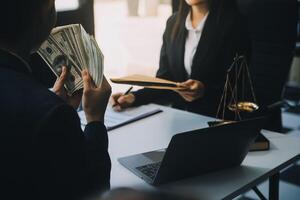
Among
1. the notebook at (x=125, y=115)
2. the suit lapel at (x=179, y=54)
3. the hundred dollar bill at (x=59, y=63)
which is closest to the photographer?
the hundred dollar bill at (x=59, y=63)

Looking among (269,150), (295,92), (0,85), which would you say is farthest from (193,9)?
(295,92)

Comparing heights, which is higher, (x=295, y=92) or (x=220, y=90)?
(x=220, y=90)

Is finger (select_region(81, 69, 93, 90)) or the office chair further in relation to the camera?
the office chair

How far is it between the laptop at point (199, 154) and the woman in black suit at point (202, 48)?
75cm

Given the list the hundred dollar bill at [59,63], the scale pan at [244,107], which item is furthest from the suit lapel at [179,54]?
the hundred dollar bill at [59,63]

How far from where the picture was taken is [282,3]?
2.34 meters

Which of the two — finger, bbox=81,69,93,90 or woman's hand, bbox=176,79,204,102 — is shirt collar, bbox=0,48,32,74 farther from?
woman's hand, bbox=176,79,204,102

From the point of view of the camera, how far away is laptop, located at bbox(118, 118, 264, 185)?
1132 mm

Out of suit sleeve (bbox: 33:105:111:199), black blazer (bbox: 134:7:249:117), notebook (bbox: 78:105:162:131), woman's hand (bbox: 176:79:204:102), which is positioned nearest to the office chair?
black blazer (bbox: 134:7:249:117)

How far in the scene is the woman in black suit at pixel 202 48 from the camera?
85.8 inches

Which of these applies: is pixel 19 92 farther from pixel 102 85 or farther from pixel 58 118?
pixel 102 85

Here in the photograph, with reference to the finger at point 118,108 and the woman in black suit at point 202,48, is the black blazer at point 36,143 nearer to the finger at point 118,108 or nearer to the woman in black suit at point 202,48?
the finger at point 118,108

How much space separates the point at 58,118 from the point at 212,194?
52 cm

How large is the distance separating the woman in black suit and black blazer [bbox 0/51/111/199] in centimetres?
117
